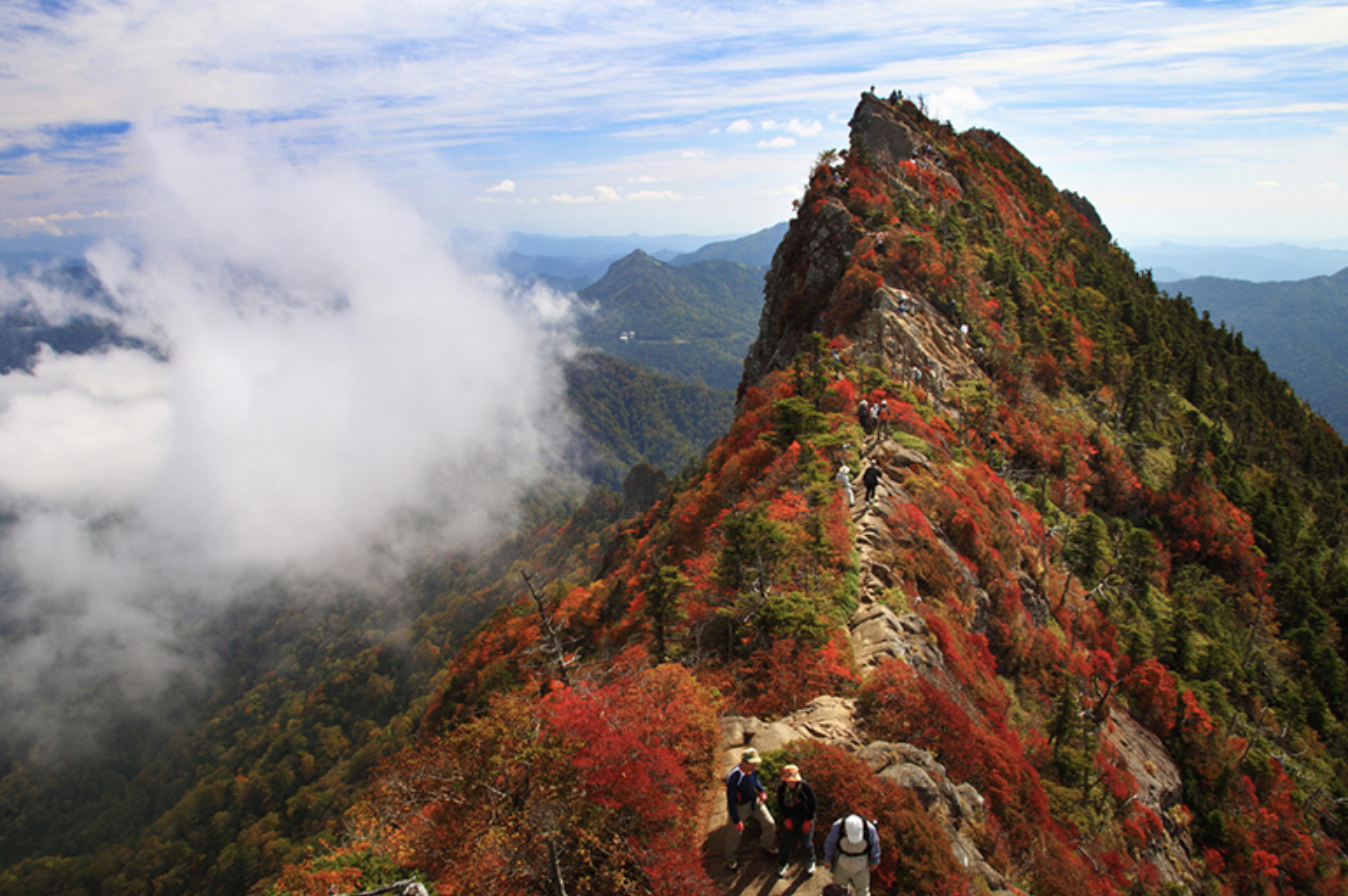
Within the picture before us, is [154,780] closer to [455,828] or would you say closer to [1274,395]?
[455,828]

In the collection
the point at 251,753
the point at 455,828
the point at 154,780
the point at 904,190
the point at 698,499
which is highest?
the point at 904,190

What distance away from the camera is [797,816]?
10680mm

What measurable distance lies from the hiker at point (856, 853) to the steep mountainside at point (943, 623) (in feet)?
3.75

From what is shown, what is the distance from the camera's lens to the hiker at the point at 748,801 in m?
11.0

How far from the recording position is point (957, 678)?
20.9 metres

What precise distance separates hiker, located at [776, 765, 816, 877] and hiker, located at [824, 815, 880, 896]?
0.77 metres

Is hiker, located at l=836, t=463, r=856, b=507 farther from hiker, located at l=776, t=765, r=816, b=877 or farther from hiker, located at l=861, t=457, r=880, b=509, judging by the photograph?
hiker, located at l=776, t=765, r=816, b=877

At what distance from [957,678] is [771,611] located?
7835 mm

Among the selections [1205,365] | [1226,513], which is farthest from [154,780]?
[1205,365]

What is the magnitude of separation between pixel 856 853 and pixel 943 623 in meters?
14.2

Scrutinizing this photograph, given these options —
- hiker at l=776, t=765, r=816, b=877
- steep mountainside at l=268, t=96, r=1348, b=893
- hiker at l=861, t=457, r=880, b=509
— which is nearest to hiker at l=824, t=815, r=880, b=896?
hiker at l=776, t=765, r=816, b=877

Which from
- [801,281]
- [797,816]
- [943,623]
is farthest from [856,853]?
[801,281]

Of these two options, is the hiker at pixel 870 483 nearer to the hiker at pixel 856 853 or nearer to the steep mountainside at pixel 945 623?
the steep mountainside at pixel 945 623

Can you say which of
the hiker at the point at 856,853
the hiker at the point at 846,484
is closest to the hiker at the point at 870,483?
the hiker at the point at 846,484
